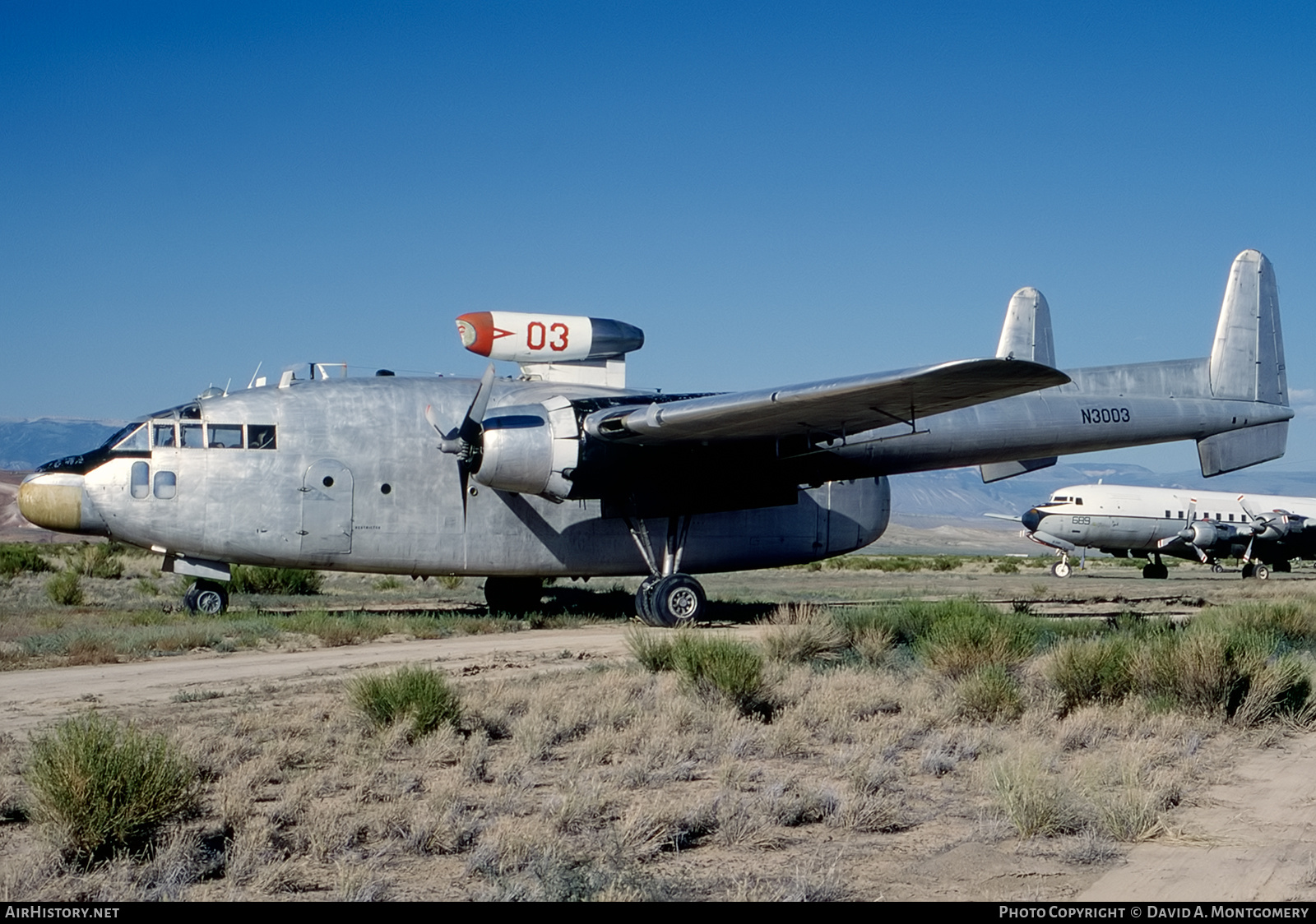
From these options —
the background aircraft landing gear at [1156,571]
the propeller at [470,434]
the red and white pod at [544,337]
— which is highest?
the red and white pod at [544,337]

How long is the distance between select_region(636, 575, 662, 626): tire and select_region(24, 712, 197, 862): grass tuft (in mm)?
13619

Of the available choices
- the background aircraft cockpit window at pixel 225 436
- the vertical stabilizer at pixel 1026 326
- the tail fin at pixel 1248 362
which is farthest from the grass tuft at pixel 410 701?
the tail fin at pixel 1248 362

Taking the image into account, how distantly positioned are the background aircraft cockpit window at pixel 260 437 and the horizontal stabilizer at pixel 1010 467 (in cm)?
1371

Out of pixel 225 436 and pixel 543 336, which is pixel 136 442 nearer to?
pixel 225 436

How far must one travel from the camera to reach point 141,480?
1933cm

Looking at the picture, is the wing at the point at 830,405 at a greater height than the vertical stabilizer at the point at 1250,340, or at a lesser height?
lesser

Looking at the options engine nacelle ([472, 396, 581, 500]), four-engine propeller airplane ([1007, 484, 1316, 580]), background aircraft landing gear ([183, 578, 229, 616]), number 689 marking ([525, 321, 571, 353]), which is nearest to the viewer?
engine nacelle ([472, 396, 581, 500])

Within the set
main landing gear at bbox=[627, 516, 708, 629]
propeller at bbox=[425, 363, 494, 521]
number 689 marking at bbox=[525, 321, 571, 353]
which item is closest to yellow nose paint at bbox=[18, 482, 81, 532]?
propeller at bbox=[425, 363, 494, 521]

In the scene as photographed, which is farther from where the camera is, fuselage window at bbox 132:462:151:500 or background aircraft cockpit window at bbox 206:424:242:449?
background aircraft cockpit window at bbox 206:424:242:449

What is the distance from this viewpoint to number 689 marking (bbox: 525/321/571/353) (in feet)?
72.5

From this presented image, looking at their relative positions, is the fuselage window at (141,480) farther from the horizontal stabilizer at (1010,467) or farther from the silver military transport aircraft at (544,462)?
the horizontal stabilizer at (1010,467)

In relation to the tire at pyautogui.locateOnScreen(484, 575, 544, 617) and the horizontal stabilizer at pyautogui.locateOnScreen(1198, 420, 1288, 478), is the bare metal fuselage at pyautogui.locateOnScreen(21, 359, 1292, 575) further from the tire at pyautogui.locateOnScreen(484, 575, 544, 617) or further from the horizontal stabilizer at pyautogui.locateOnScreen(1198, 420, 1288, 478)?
the tire at pyautogui.locateOnScreen(484, 575, 544, 617)

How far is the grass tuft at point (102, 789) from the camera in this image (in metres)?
6.63

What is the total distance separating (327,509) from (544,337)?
5.15 meters
